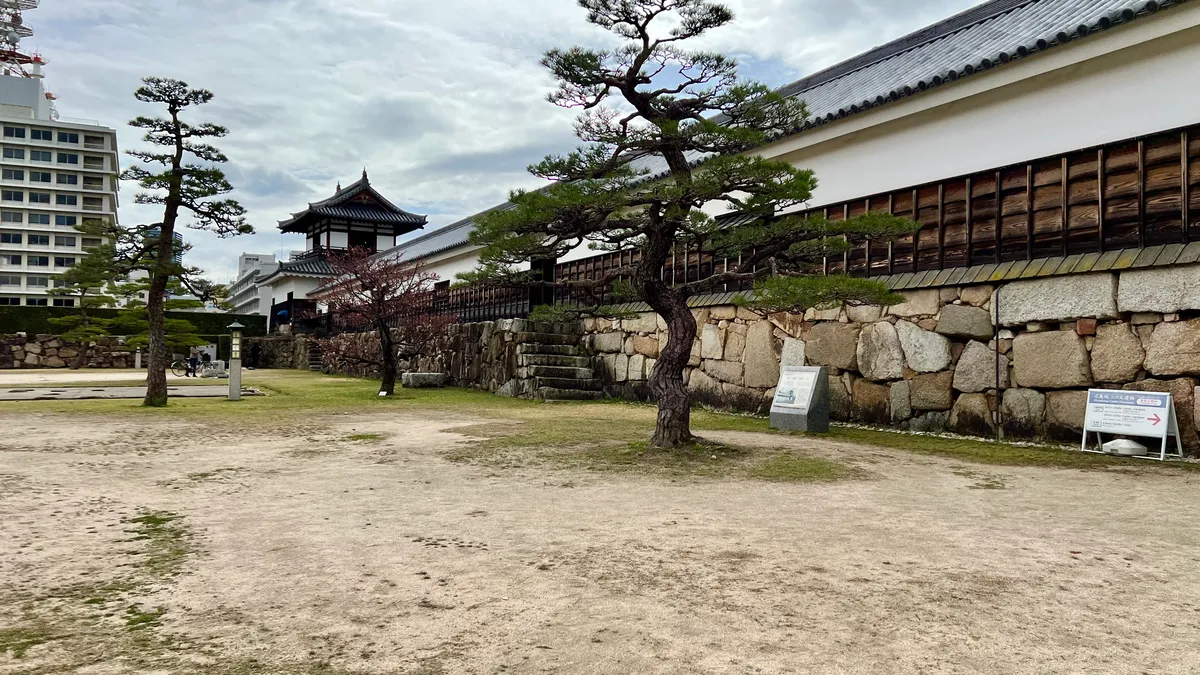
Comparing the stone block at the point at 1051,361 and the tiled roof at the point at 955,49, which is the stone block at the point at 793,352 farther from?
the tiled roof at the point at 955,49

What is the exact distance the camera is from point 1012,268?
7570mm

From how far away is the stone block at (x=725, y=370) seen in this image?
10898 mm

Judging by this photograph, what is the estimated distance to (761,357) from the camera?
10461 millimetres

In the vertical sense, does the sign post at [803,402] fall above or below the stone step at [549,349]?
below

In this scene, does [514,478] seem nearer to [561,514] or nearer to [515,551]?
[561,514]

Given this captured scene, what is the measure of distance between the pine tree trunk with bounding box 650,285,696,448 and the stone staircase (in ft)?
20.1

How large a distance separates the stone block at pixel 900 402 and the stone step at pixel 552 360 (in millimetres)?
6636

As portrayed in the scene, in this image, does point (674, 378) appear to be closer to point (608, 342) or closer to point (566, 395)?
point (566, 395)

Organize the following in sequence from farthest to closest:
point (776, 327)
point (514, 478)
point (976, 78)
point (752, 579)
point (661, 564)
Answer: point (776, 327) → point (976, 78) → point (514, 478) → point (661, 564) → point (752, 579)

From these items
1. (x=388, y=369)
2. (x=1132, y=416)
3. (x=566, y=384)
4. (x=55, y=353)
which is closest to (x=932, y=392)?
(x=1132, y=416)

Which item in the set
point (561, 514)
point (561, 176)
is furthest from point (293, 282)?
point (561, 514)

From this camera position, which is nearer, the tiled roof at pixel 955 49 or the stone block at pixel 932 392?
the tiled roof at pixel 955 49

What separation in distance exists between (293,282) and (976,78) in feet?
100

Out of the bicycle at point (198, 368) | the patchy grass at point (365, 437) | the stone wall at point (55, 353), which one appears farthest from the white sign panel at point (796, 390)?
the stone wall at point (55, 353)
